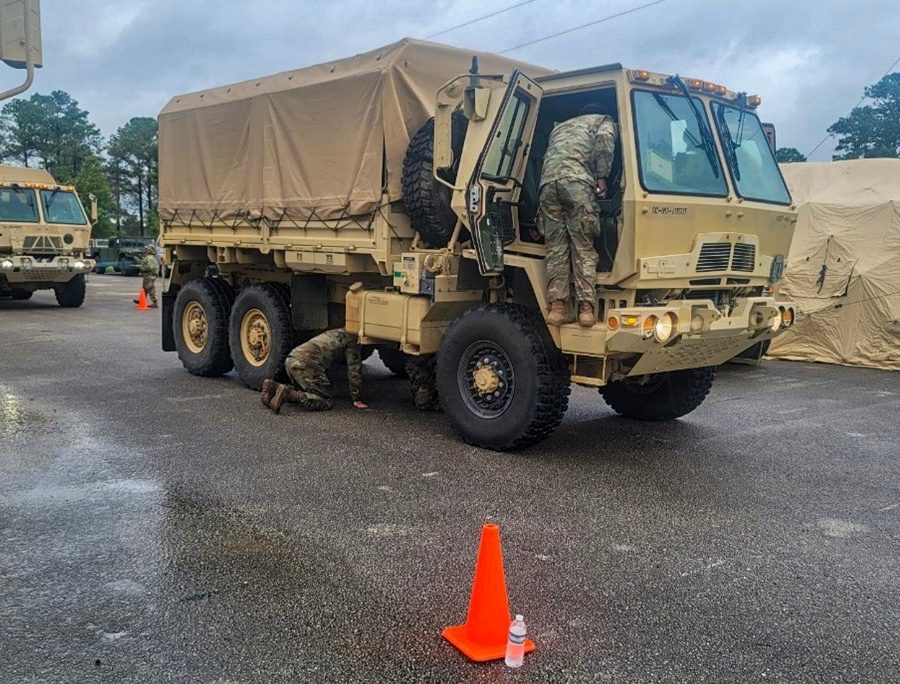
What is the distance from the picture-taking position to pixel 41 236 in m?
18.0

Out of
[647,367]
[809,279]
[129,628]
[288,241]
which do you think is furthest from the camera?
[809,279]

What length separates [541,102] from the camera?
252 inches

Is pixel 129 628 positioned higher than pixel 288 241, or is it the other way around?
pixel 288 241

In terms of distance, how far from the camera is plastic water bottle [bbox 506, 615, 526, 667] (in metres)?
3.19

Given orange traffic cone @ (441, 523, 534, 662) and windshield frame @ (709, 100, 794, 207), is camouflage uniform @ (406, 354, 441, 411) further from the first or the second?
orange traffic cone @ (441, 523, 534, 662)

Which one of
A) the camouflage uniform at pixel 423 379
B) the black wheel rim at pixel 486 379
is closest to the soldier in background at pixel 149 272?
the camouflage uniform at pixel 423 379

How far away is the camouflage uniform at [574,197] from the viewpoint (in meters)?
5.73

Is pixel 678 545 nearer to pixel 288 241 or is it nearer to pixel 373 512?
pixel 373 512

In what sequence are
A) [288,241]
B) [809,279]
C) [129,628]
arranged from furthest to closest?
[809,279], [288,241], [129,628]

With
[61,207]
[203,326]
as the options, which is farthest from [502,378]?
[61,207]

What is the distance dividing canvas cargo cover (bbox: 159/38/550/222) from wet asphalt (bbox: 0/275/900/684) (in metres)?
2.24

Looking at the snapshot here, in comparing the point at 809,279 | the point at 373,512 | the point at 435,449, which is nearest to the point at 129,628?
the point at 373,512

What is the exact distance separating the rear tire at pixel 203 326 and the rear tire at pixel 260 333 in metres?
0.26

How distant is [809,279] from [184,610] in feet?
38.2
